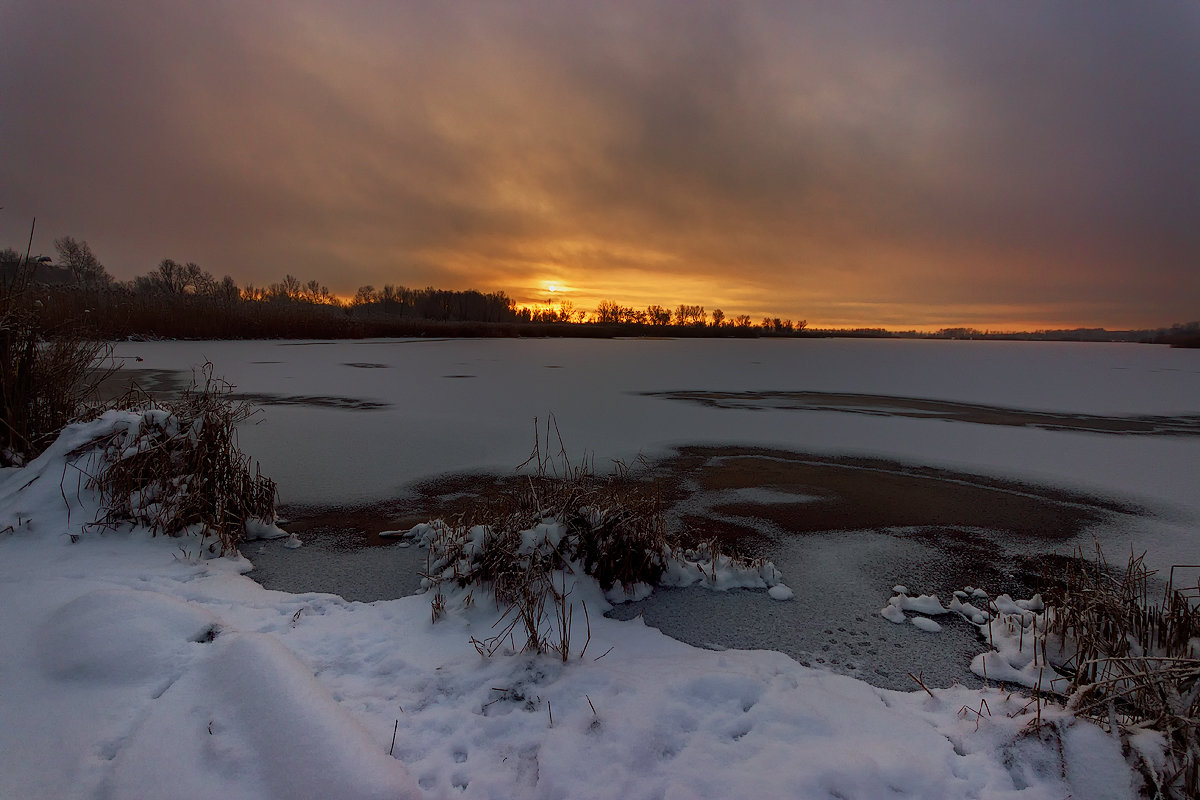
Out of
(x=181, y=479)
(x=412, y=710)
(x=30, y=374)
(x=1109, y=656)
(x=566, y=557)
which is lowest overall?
(x=412, y=710)

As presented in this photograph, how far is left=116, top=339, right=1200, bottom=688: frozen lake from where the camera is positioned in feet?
11.3

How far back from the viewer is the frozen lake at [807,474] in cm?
343

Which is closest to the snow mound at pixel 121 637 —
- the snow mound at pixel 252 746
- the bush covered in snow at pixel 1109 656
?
the snow mound at pixel 252 746

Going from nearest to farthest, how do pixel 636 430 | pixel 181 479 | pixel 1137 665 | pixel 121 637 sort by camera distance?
pixel 121 637 → pixel 1137 665 → pixel 181 479 → pixel 636 430

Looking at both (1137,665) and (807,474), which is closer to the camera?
(1137,665)

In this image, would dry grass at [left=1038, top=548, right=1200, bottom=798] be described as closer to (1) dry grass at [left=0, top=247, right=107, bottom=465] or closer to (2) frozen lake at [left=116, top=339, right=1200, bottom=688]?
(2) frozen lake at [left=116, top=339, right=1200, bottom=688]

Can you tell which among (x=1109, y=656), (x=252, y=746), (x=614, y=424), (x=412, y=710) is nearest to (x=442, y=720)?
(x=412, y=710)

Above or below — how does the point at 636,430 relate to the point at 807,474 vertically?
above

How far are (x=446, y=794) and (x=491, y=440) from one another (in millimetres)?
5830

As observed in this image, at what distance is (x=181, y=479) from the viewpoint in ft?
13.1

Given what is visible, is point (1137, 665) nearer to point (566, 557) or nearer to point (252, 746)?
point (566, 557)

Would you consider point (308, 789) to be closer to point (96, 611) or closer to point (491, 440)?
point (96, 611)

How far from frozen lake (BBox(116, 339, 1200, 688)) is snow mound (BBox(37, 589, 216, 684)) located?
956mm

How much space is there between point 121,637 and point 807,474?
5.99 m
